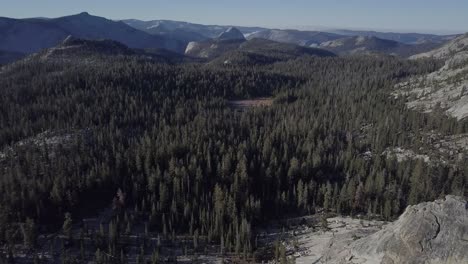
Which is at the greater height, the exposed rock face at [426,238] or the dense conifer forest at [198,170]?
the exposed rock face at [426,238]

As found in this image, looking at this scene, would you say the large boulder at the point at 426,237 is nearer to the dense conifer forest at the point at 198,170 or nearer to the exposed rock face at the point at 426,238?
the exposed rock face at the point at 426,238

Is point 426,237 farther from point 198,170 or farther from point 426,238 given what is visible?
point 198,170

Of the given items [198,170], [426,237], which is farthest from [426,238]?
[198,170]

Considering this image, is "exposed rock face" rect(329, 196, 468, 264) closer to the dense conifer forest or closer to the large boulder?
the large boulder

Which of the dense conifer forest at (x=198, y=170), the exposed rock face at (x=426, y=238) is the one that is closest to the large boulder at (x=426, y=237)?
the exposed rock face at (x=426, y=238)

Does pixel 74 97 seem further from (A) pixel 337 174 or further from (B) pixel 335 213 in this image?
(B) pixel 335 213

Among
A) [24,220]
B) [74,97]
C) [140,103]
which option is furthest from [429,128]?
[74,97]
